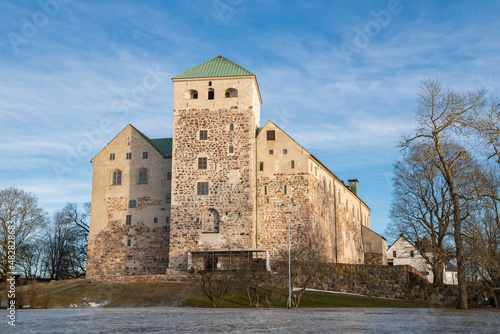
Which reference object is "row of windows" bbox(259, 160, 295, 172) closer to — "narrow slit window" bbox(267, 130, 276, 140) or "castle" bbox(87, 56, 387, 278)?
"castle" bbox(87, 56, 387, 278)

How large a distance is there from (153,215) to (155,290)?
Answer: 1522cm

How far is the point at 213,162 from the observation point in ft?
189

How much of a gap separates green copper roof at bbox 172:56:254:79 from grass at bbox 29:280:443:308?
75.4 ft

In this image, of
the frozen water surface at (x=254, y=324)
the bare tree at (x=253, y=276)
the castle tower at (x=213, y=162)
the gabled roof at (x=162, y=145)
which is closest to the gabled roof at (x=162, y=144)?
the gabled roof at (x=162, y=145)

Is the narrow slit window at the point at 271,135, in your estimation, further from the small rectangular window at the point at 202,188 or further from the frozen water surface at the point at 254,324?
the frozen water surface at the point at 254,324

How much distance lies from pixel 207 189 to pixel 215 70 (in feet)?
44.0

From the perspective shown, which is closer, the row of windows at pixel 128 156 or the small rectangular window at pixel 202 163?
the small rectangular window at pixel 202 163

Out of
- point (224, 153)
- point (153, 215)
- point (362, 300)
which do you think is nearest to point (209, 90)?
point (224, 153)

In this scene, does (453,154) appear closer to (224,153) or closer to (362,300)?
(362,300)

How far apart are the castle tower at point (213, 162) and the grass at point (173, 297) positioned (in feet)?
25.9

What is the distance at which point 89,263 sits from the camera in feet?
198

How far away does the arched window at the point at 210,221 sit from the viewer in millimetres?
56094

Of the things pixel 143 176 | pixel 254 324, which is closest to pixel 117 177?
pixel 143 176

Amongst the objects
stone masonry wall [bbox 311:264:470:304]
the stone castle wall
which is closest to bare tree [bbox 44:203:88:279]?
the stone castle wall
